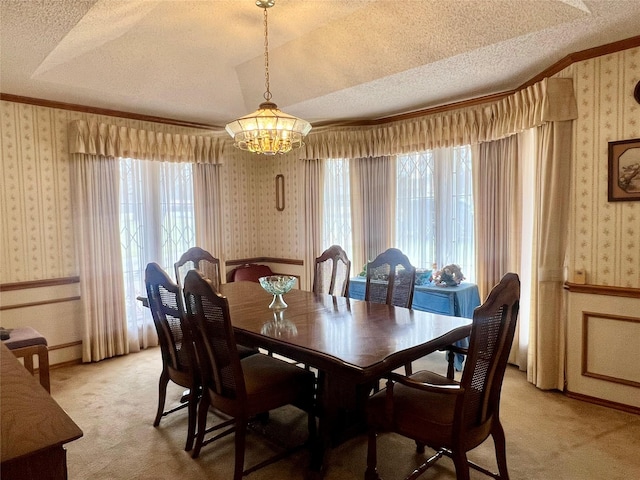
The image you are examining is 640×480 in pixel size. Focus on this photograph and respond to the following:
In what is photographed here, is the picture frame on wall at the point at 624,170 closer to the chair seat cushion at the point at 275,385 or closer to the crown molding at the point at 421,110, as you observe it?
the crown molding at the point at 421,110

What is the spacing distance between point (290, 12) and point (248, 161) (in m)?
2.67

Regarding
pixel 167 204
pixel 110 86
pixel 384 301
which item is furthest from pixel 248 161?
pixel 384 301

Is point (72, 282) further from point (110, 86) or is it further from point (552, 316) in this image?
point (552, 316)

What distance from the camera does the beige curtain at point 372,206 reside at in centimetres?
459

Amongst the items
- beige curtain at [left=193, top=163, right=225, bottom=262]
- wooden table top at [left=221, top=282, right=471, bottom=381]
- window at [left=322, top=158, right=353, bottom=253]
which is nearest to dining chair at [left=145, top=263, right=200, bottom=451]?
wooden table top at [left=221, top=282, right=471, bottom=381]

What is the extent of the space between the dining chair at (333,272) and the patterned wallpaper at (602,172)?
170 cm

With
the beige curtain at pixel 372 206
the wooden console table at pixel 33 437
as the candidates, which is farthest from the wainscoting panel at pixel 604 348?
the wooden console table at pixel 33 437

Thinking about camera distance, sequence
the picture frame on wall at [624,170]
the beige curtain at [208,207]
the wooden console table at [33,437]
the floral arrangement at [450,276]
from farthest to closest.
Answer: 1. the beige curtain at [208,207]
2. the floral arrangement at [450,276]
3. the picture frame on wall at [624,170]
4. the wooden console table at [33,437]

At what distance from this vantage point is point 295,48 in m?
3.44

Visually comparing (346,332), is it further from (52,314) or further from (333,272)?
(52,314)

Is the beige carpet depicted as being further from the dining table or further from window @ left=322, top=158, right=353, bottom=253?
window @ left=322, top=158, right=353, bottom=253

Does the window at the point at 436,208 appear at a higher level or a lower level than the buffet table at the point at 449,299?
higher

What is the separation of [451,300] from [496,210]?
94 cm

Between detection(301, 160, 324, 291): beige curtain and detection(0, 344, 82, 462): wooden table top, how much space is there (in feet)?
12.4
